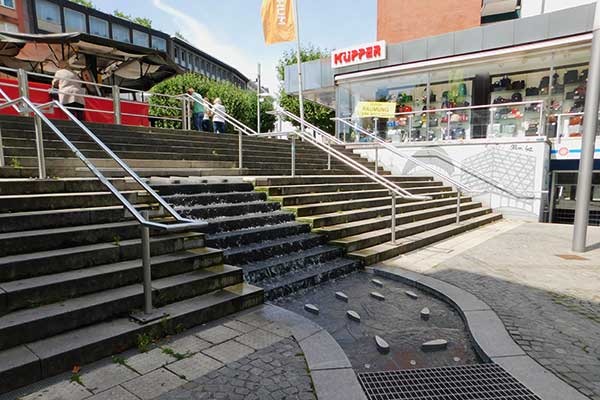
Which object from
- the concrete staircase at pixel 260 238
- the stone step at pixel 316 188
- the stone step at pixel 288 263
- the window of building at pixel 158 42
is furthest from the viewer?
the window of building at pixel 158 42

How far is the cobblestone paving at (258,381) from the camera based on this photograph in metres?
2.43

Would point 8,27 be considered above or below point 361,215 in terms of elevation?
above

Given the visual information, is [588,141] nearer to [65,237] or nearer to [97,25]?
[65,237]

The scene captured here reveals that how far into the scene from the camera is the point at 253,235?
5172mm

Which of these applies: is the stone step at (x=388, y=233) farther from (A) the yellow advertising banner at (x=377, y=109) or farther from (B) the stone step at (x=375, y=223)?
(A) the yellow advertising banner at (x=377, y=109)

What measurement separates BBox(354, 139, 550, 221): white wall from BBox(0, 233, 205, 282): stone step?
832 centimetres

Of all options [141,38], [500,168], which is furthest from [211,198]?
[141,38]

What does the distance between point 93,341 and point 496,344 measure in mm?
Answer: 3168

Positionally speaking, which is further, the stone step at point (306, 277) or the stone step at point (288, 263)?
the stone step at point (288, 263)

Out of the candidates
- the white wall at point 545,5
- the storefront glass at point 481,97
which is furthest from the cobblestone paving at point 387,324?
the white wall at point 545,5

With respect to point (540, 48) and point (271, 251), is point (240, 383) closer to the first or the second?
point (271, 251)

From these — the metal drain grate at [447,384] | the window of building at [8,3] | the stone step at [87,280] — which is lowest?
the metal drain grate at [447,384]

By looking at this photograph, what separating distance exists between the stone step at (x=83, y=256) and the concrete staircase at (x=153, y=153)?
5.87ft

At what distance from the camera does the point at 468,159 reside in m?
11.2
